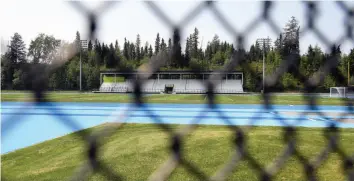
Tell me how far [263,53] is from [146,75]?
0.55m

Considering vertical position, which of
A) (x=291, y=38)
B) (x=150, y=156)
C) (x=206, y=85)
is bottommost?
(x=150, y=156)

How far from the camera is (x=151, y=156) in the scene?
4.10 metres

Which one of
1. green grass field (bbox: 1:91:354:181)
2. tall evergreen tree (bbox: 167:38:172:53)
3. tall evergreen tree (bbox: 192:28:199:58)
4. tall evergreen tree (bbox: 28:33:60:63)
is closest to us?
tall evergreen tree (bbox: 28:33:60:63)

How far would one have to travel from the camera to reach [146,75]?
52cm

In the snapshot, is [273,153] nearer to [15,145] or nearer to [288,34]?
[288,34]

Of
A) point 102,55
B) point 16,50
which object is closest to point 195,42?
point 102,55

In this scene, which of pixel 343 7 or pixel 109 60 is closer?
pixel 109 60

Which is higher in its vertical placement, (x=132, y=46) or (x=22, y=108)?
(x=132, y=46)

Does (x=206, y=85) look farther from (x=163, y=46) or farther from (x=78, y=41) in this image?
(x=78, y=41)

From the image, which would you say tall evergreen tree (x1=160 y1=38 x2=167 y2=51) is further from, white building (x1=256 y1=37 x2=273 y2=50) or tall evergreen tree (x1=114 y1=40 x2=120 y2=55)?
white building (x1=256 y1=37 x2=273 y2=50)

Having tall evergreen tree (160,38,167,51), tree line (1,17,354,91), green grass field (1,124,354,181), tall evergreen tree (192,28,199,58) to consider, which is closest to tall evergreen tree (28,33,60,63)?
tree line (1,17,354,91)

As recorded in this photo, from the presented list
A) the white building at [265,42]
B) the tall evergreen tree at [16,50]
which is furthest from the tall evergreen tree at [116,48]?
the white building at [265,42]

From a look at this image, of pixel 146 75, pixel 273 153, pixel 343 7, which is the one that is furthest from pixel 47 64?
pixel 273 153

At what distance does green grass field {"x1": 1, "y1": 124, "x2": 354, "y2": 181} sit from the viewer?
3.43 m
